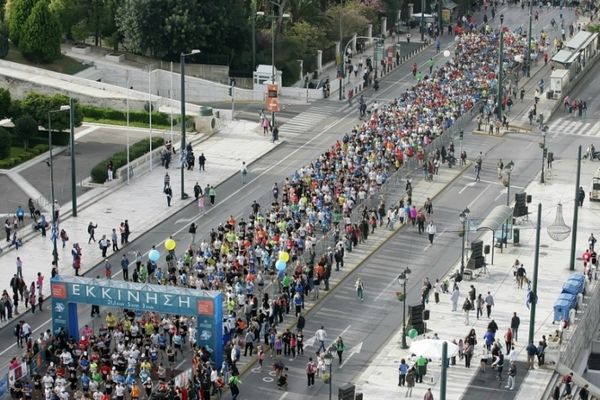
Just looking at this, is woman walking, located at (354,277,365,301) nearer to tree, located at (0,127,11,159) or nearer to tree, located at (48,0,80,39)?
tree, located at (0,127,11,159)

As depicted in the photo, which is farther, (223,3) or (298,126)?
(223,3)

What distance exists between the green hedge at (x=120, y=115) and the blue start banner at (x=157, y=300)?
38629mm

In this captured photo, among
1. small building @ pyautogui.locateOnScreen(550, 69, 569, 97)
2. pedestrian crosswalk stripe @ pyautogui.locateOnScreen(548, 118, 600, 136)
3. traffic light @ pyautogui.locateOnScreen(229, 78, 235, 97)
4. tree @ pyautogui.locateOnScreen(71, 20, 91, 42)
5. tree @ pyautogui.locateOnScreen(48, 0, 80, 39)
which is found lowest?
pedestrian crosswalk stripe @ pyautogui.locateOnScreen(548, 118, 600, 136)

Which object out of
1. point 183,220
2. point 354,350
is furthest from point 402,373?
point 183,220

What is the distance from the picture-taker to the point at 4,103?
96.4m

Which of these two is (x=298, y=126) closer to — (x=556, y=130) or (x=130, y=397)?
(x=556, y=130)

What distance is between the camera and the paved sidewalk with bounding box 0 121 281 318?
252ft

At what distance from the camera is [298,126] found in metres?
105

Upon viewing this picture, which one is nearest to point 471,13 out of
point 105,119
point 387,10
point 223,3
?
point 387,10

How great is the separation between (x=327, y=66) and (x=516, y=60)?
14373 millimetres

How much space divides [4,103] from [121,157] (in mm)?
9378

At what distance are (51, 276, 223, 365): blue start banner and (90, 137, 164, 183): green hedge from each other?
82.5ft

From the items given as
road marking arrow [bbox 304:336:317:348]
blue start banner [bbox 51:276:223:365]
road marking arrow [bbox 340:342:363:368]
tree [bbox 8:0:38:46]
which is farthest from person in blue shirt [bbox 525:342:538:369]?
tree [bbox 8:0:38:46]

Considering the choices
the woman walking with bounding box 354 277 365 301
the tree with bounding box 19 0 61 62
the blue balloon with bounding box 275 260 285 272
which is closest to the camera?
the blue balloon with bounding box 275 260 285 272
